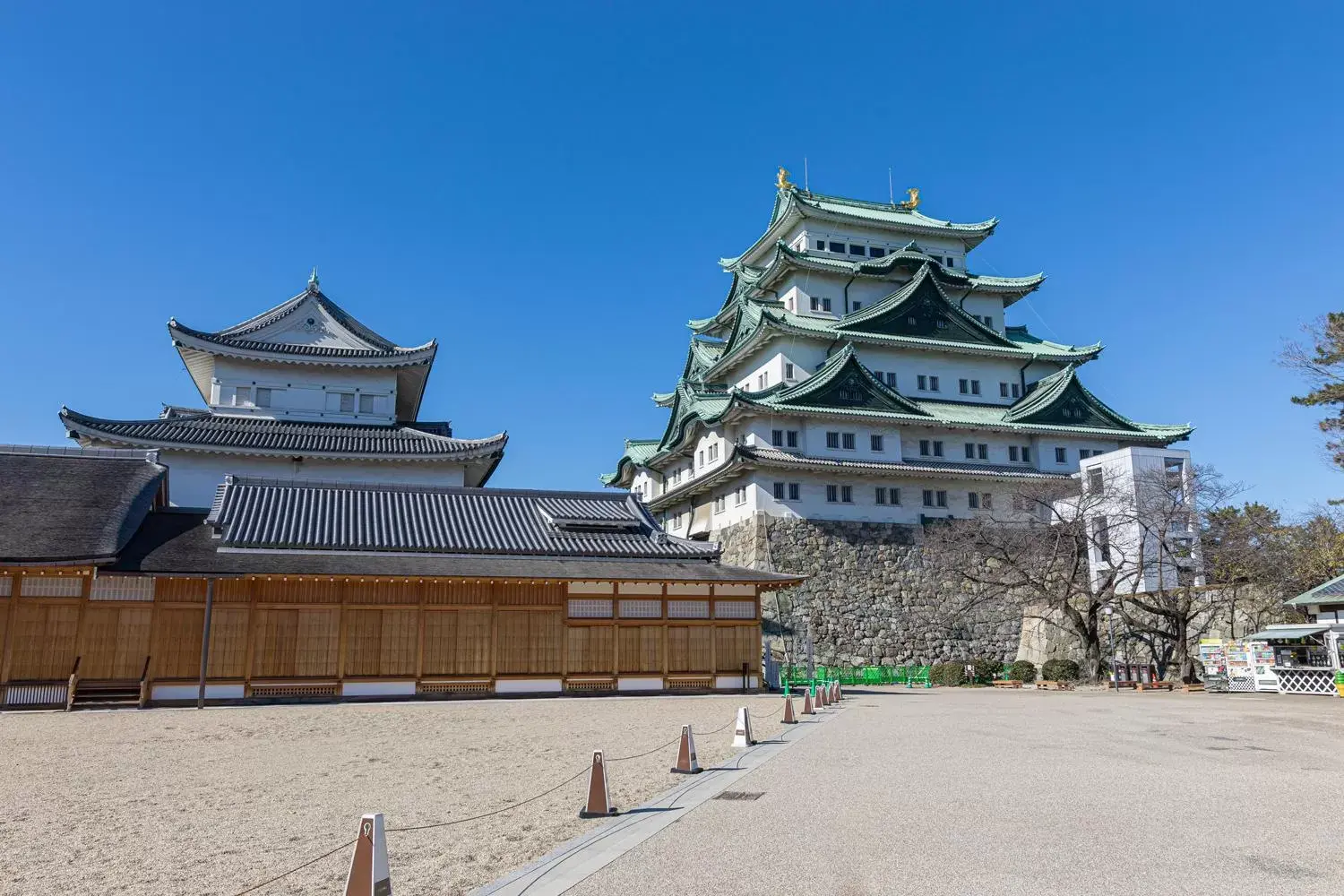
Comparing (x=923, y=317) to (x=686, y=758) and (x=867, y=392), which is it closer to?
(x=867, y=392)

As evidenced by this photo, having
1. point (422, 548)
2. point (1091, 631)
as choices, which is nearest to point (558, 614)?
point (422, 548)

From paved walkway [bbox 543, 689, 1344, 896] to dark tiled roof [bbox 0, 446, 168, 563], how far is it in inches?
724

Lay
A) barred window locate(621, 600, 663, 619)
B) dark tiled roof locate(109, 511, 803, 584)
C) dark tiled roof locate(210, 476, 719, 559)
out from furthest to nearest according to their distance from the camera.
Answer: barred window locate(621, 600, 663, 619) < dark tiled roof locate(210, 476, 719, 559) < dark tiled roof locate(109, 511, 803, 584)

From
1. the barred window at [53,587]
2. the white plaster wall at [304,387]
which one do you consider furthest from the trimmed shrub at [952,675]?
the barred window at [53,587]

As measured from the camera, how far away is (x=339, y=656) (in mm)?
24641

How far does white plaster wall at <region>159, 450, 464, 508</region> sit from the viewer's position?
118 ft

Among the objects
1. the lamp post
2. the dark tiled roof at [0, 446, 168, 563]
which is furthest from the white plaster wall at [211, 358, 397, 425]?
the lamp post

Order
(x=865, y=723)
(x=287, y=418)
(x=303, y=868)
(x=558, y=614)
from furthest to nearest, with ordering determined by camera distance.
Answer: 1. (x=287, y=418)
2. (x=558, y=614)
3. (x=865, y=723)
4. (x=303, y=868)

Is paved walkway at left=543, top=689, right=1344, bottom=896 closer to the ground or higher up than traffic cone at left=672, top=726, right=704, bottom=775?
closer to the ground

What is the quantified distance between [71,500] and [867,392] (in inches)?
1319

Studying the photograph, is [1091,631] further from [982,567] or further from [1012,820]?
[1012,820]

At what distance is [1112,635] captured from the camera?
115ft

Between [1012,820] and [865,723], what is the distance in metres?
10.6

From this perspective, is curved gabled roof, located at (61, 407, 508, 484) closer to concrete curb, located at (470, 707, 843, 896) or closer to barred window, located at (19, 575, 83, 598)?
barred window, located at (19, 575, 83, 598)
